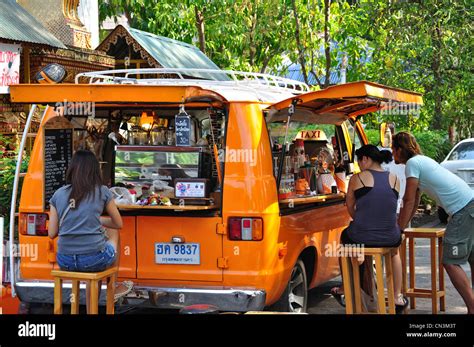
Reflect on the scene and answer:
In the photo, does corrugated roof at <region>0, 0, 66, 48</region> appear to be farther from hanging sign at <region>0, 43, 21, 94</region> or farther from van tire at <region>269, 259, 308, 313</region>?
van tire at <region>269, 259, 308, 313</region>

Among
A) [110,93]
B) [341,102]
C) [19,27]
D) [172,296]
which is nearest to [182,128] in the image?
[110,93]

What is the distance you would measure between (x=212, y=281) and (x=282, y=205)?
2.97 ft

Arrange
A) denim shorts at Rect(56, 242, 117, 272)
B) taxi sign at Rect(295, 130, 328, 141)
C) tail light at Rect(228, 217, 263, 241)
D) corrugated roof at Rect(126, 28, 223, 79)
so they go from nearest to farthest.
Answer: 1. denim shorts at Rect(56, 242, 117, 272)
2. tail light at Rect(228, 217, 263, 241)
3. taxi sign at Rect(295, 130, 328, 141)
4. corrugated roof at Rect(126, 28, 223, 79)

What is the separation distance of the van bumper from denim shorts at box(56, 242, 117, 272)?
0.66 metres

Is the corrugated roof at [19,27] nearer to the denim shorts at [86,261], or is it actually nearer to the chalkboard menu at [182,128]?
the chalkboard menu at [182,128]

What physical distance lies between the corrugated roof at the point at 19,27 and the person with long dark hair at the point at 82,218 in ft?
26.3

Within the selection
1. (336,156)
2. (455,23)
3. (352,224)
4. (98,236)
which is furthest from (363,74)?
(98,236)

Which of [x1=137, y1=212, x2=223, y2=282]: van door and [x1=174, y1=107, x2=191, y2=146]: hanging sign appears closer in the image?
[x1=137, y1=212, x2=223, y2=282]: van door

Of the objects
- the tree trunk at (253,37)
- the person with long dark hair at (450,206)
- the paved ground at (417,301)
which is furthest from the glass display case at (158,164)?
the tree trunk at (253,37)

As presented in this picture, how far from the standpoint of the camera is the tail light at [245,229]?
704cm

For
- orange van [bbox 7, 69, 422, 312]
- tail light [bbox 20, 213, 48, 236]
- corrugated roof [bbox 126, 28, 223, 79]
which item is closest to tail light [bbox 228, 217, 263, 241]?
orange van [bbox 7, 69, 422, 312]

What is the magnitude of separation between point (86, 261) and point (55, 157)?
159 cm

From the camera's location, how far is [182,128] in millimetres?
7457

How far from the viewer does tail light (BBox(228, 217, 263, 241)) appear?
704 centimetres
